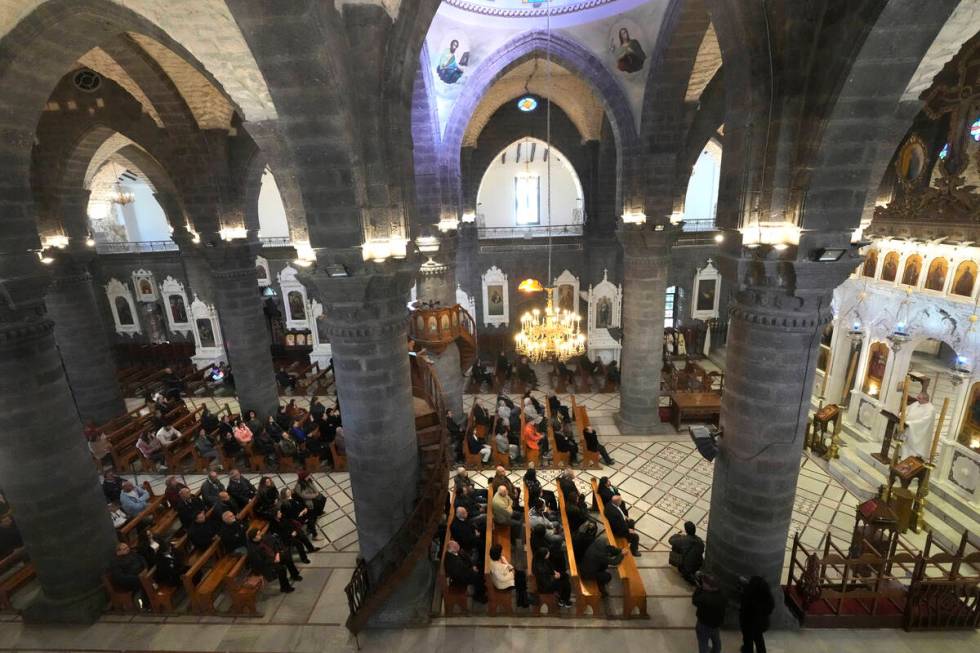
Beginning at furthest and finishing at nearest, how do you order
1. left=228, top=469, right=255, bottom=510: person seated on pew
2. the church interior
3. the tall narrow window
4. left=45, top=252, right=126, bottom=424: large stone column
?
1. the tall narrow window
2. left=45, top=252, right=126, bottom=424: large stone column
3. left=228, top=469, right=255, bottom=510: person seated on pew
4. the church interior

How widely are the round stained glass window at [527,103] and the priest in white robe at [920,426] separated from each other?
14197 millimetres

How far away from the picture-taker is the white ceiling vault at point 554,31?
10016 mm

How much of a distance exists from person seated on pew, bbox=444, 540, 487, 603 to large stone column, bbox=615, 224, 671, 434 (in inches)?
264

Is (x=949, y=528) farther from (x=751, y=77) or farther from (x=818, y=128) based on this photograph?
(x=751, y=77)

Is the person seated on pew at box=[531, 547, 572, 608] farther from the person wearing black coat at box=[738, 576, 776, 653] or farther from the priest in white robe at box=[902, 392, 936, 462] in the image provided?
the priest in white robe at box=[902, 392, 936, 462]

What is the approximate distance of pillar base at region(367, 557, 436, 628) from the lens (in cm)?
671

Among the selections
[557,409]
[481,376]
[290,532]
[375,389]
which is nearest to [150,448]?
[290,532]

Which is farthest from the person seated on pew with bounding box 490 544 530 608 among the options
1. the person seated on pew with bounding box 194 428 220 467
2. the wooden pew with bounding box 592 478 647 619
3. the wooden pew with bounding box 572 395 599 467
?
the person seated on pew with bounding box 194 428 220 467


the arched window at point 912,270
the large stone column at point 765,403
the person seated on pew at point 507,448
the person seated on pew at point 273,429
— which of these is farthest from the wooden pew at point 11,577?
the arched window at point 912,270

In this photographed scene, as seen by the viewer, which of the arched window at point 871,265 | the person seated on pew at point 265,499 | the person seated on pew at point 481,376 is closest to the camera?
the person seated on pew at point 265,499

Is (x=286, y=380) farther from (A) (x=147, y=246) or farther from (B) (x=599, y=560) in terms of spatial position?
(A) (x=147, y=246)

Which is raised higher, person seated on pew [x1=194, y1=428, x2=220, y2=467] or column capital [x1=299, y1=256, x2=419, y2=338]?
column capital [x1=299, y1=256, x2=419, y2=338]

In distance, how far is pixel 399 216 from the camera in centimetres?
613

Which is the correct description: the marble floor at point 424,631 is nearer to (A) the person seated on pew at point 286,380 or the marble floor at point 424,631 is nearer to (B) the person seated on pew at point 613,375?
(B) the person seated on pew at point 613,375
